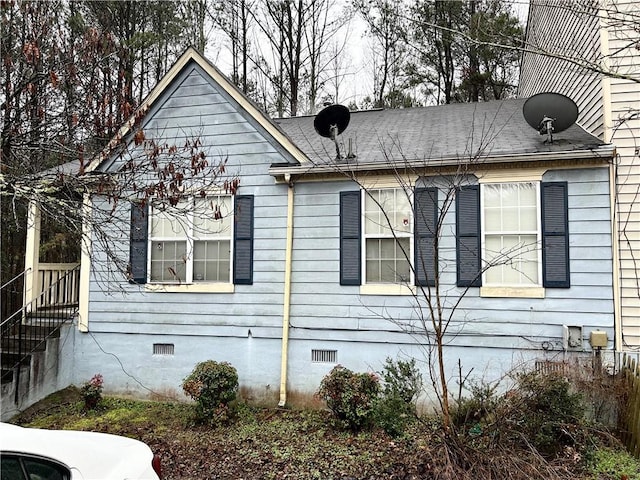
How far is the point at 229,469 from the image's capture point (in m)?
5.55

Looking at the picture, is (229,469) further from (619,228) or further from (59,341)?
(619,228)

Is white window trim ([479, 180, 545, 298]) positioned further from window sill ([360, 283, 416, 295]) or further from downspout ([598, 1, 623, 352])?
window sill ([360, 283, 416, 295])

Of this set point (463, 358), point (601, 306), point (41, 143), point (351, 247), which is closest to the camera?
point (41, 143)

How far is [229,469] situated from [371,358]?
9.83 ft

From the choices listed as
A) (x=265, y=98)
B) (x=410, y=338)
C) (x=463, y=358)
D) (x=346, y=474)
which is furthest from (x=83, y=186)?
(x=265, y=98)

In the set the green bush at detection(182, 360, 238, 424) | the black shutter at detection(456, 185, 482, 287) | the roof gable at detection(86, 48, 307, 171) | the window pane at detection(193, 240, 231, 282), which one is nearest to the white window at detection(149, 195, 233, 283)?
the window pane at detection(193, 240, 231, 282)

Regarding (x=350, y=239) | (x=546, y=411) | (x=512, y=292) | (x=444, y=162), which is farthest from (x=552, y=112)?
(x=546, y=411)

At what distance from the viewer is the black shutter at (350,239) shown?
7.86 m

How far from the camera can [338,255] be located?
799 cm

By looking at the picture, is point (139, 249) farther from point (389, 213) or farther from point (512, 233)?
point (512, 233)

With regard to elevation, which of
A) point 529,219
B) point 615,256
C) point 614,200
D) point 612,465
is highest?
point 614,200

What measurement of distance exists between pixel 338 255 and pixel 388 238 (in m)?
0.89

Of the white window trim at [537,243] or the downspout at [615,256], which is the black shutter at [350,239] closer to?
the white window trim at [537,243]

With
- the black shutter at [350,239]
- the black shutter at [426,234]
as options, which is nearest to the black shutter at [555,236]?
the black shutter at [426,234]
